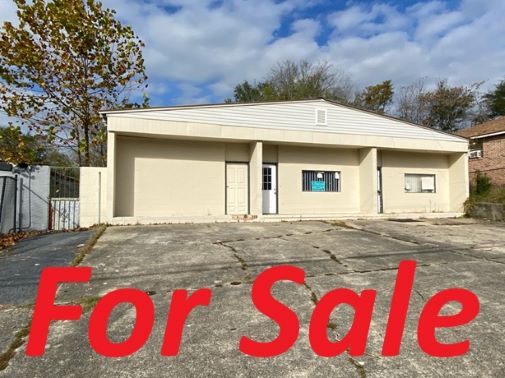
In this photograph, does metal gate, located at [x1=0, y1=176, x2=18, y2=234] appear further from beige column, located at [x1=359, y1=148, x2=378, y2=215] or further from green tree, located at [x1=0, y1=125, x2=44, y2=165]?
beige column, located at [x1=359, y1=148, x2=378, y2=215]

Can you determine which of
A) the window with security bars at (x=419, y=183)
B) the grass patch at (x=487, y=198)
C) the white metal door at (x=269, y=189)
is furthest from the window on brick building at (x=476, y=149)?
the white metal door at (x=269, y=189)

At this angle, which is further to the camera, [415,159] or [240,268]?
[415,159]

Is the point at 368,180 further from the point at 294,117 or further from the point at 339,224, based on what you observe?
the point at 294,117

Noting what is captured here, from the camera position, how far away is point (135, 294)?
14.3 ft

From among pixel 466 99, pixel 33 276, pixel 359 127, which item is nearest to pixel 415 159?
pixel 359 127

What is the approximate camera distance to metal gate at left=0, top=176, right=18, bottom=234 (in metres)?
9.16

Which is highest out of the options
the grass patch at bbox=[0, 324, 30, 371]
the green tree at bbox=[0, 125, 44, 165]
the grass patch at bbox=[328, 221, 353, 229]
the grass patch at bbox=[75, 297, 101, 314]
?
the green tree at bbox=[0, 125, 44, 165]

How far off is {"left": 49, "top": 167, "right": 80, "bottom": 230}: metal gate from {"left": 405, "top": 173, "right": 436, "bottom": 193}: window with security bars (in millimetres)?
13703

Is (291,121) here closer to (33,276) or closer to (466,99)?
(33,276)

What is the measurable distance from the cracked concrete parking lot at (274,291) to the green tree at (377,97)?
85.8 feet

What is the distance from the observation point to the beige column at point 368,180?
13750 millimetres

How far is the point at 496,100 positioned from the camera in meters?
31.4

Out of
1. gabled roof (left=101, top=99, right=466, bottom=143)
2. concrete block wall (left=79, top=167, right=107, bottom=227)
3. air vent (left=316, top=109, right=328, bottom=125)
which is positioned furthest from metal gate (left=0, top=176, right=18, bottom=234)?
air vent (left=316, top=109, right=328, bottom=125)

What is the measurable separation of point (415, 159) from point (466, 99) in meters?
20.6
